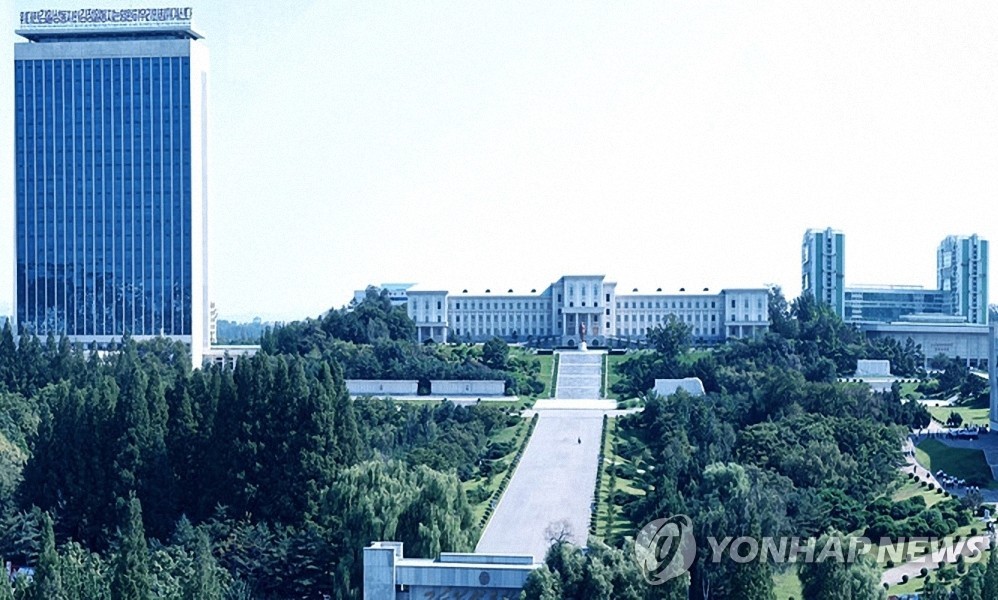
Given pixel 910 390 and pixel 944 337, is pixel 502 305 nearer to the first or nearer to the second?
pixel 944 337

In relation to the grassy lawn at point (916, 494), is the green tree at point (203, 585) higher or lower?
higher

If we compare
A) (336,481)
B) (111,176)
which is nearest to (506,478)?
(336,481)

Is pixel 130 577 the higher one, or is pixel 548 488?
pixel 130 577

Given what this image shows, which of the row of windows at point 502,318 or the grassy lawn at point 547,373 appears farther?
the row of windows at point 502,318

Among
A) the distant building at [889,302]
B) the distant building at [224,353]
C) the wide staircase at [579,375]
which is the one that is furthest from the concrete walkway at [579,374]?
the distant building at [889,302]

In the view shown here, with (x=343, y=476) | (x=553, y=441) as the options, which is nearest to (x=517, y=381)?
(x=553, y=441)

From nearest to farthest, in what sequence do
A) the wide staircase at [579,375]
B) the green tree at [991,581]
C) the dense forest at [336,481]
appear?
the green tree at [991,581] → the dense forest at [336,481] → the wide staircase at [579,375]

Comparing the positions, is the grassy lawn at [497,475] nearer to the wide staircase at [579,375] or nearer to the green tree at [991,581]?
the wide staircase at [579,375]
